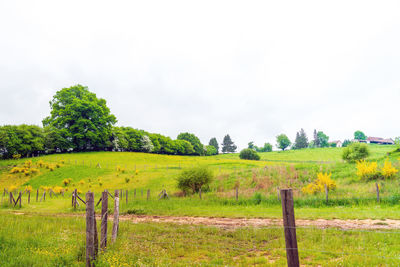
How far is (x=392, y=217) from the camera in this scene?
11.3m

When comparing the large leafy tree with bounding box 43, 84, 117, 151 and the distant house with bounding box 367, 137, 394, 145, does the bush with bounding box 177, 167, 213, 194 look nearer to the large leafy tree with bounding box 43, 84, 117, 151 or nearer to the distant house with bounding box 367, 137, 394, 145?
the large leafy tree with bounding box 43, 84, 117, 151

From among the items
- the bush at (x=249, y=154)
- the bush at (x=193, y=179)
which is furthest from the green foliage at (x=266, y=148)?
the bush at (x=193, y=179)

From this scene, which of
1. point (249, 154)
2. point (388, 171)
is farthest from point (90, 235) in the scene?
point (249, 154)

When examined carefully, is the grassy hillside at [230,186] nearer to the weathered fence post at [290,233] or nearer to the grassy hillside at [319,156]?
the weathered fence post at [290,233]

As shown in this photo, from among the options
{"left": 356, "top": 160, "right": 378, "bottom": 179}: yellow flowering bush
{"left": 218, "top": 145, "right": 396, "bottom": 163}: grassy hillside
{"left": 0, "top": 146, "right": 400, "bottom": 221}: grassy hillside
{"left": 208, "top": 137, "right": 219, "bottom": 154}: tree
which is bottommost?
{"left": 0, "top": 146, "right": 400, "bottom": 221}: grassy hillside

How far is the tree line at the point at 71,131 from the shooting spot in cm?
5244

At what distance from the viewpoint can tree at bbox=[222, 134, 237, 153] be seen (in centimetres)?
13312

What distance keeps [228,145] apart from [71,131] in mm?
88832

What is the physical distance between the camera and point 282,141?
5295 inches

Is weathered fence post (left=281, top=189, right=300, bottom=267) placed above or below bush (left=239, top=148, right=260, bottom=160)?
below

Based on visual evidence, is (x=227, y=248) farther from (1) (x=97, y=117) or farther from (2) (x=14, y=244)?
(1) (x=97, y=117)

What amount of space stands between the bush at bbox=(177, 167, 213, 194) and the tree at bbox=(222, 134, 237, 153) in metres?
108

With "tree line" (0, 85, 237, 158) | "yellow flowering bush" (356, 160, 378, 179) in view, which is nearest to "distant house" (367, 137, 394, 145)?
"tree line" (0, 85, 237, 158)

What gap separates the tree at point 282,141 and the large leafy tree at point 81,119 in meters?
98.3
